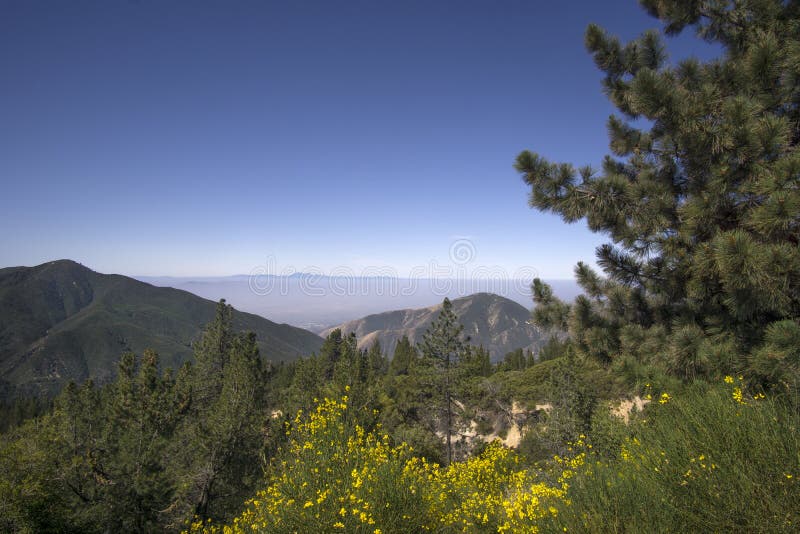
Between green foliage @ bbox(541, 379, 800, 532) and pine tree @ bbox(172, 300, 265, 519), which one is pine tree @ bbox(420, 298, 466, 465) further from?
green foliage @ bbox(541, 379, 800, 532)

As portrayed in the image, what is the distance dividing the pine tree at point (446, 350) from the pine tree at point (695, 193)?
69.5 ft

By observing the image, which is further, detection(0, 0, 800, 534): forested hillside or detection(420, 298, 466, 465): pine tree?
detection(420, 298, 466, 465): pine tree

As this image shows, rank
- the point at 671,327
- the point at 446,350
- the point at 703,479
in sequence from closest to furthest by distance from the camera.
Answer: the point at 703,479
the point at 671,327
the point at 446,350

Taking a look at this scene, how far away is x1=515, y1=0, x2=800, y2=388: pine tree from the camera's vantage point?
4.46 m

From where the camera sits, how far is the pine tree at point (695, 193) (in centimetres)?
446

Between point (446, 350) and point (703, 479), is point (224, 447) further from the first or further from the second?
point (703, 479)

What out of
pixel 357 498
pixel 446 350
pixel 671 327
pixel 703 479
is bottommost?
pixel 446 350

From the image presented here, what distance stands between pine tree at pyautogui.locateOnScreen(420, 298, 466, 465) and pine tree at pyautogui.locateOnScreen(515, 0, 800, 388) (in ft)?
69.5

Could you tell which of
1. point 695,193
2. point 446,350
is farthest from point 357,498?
point 446,350

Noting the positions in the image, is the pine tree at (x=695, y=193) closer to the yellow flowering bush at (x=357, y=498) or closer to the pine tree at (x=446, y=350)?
the yellow flowering bush at (x=357, y=498)

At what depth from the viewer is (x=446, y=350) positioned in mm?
28000

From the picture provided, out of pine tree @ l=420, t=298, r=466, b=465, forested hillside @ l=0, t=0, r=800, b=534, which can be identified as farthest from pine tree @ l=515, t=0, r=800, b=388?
pine tree @ l=420, t=298, r=466, b=465

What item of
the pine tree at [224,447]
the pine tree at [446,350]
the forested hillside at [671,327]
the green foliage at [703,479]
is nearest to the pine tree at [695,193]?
the forested hillside at [671,327]

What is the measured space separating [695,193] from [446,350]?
23985 mm
